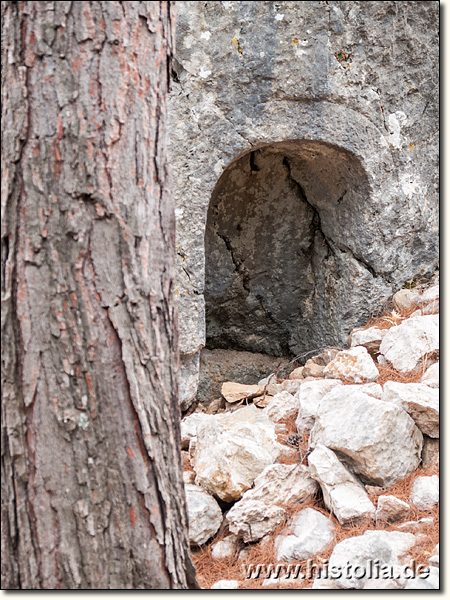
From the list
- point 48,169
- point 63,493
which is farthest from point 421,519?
point 48,169

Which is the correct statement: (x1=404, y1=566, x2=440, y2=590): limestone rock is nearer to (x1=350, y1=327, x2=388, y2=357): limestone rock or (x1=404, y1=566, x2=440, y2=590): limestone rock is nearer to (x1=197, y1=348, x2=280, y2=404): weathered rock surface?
(x1=350, y1=327, x2=388, y2=357): limestone rock

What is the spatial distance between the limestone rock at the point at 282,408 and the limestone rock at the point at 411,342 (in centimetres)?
58

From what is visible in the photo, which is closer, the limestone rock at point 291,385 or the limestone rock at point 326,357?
the limestone rock at point 291,385

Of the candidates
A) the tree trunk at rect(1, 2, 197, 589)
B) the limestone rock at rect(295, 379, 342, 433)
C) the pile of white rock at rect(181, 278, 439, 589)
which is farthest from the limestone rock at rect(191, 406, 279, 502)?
the tree trunk at rect(1, 2, 197, 589)

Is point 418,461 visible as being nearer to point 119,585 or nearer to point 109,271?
point 119,585

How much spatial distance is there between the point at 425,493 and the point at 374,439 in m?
0.28

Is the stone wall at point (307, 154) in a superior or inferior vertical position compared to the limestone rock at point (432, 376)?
superior

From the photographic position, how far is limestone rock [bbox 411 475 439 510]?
2289 millimetres

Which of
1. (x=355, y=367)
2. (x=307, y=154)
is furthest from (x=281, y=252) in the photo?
(x=355, y=367)

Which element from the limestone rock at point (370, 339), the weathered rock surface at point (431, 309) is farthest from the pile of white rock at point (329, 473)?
the weathered rock surface at point (431, 309)

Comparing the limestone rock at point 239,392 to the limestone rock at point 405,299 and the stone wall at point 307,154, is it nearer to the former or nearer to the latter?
the stone wall at point 307,154

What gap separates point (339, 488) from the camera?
2.33 m

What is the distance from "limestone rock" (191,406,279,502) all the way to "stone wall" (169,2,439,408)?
794 mm

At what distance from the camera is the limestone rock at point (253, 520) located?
2234mm
